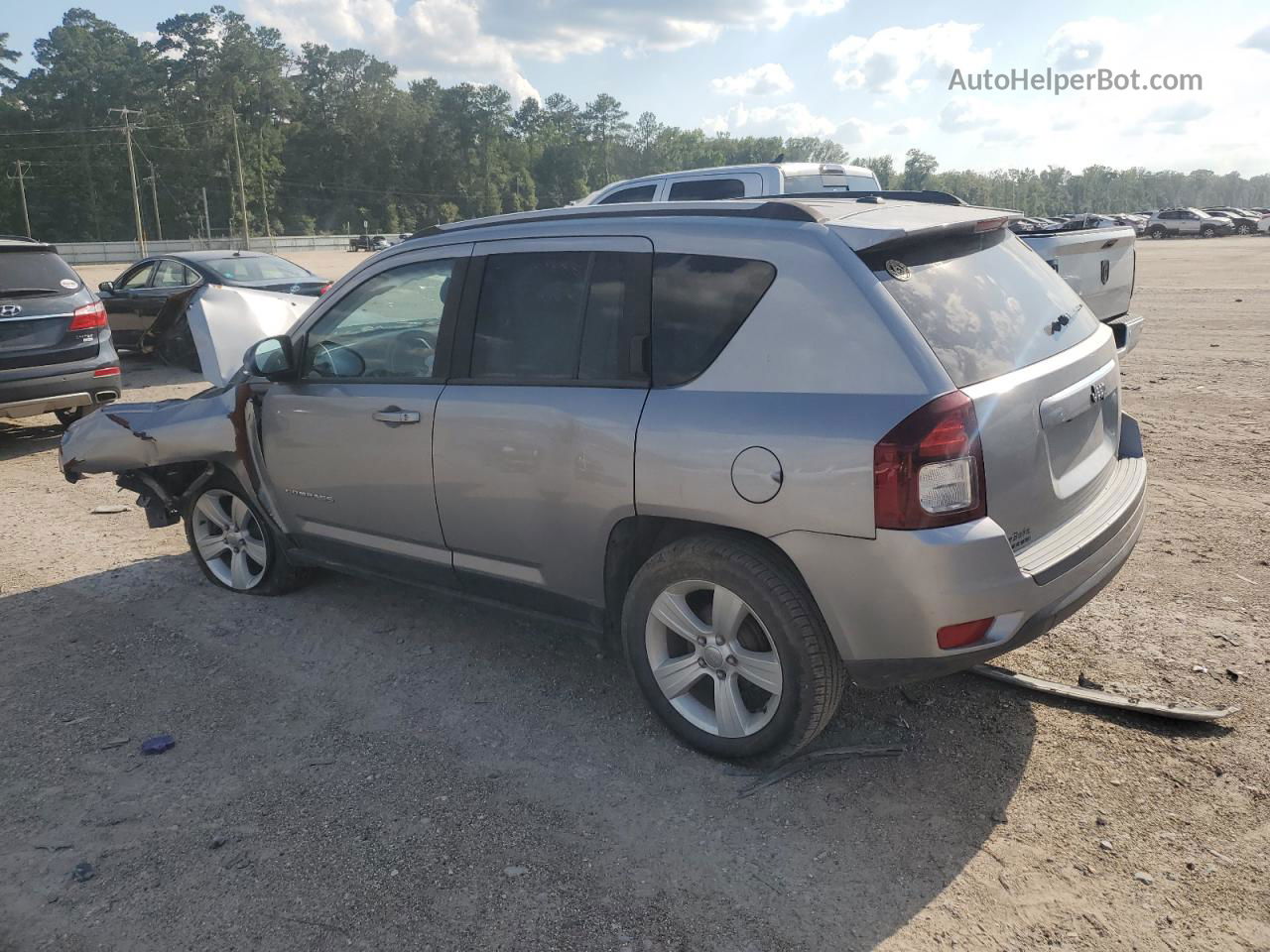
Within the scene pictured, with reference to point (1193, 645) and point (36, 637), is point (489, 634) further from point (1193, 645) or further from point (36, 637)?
point (1193, 645)

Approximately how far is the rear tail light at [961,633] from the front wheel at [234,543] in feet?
11.6

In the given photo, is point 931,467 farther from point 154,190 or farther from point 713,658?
point 154,190

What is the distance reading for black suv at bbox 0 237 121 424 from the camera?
28.8 ft

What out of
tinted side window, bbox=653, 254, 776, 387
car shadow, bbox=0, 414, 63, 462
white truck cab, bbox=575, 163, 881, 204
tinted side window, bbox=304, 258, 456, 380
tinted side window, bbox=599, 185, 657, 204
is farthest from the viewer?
tinted side window, bbox=599, 185, 657, 204

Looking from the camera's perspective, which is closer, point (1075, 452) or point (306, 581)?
point (1075, 452)

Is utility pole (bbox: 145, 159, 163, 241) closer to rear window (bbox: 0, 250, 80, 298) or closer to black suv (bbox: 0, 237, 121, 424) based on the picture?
rear window (bbox: 0, 250, 80, 298)

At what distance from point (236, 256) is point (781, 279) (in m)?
12.1

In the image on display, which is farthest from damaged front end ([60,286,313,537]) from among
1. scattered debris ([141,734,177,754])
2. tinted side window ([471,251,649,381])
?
tinted side window ([471,251,649,381])

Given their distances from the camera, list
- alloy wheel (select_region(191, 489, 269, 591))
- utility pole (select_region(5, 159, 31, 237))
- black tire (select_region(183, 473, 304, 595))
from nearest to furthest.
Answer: black tire (select_region(183, 473, 304, 595)), alloy wheel (select_region(191, 489, 269, 591)), utility pole (select_region(5, 159, 31, 237))

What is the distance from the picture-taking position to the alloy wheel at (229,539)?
5309 millimetres

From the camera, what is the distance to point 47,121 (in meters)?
107

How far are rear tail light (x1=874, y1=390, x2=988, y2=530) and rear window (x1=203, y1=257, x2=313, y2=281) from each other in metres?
11.9

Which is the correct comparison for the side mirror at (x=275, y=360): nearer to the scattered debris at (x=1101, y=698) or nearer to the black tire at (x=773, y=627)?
the black tire at (x=773, y=627)

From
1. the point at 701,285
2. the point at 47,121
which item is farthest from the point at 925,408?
the point at 47,121
